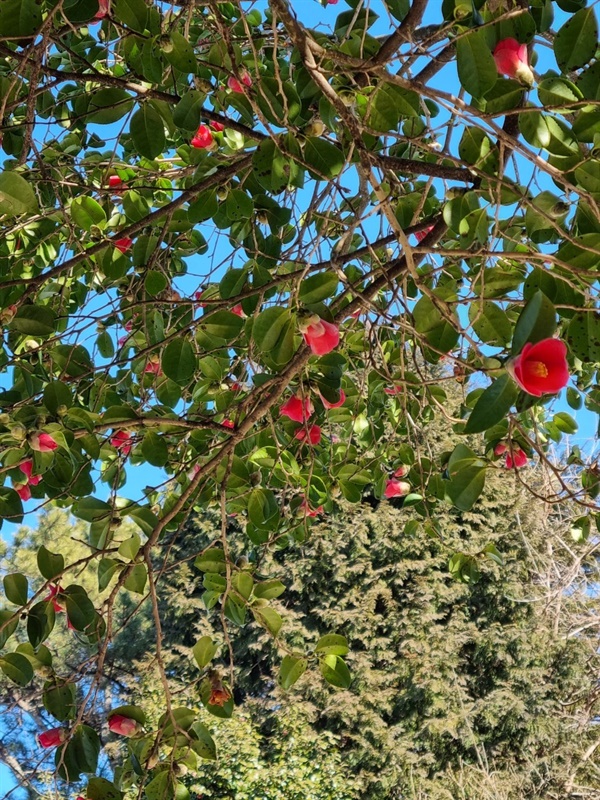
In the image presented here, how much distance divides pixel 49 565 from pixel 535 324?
63cm

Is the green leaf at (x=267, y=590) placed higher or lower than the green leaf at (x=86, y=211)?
lower

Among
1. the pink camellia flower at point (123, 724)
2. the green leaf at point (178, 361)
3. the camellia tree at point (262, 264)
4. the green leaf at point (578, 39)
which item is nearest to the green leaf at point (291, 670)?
the camellia tree at point (262, 264)

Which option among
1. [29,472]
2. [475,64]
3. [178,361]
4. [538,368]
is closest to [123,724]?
[29,472]

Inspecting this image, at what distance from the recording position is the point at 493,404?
58 cm

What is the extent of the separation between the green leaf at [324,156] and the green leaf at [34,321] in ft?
1.20

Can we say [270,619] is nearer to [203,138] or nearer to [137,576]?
[137,576]

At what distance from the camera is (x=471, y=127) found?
820 millimetres

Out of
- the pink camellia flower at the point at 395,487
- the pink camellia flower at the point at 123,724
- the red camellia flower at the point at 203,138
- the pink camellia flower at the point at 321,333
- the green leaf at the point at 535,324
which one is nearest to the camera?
the green leaf at the point at 535,324

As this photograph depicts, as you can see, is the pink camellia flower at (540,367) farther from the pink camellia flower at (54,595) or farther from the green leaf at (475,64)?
the pink camellia flower at (54,595)

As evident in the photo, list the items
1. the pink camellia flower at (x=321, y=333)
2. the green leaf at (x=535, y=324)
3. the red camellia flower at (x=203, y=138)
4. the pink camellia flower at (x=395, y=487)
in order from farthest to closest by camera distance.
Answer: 1. the pink camellia flower at (x=395, y=487)
2. the red camellia flower at (x=203, y=138)
3. the pink camellia flower at (x=321, y=333)
4. the green leaf at (x=535, y=324)

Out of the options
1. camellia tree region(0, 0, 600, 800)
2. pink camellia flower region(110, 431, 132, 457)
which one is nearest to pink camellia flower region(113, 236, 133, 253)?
camellia tree region(0, 0, 600, 800)

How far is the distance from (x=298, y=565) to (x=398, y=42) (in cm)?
640

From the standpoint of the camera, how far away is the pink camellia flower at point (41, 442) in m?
0.87

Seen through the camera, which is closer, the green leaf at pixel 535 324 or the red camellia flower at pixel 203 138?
the green leaf at pixel 535 324
